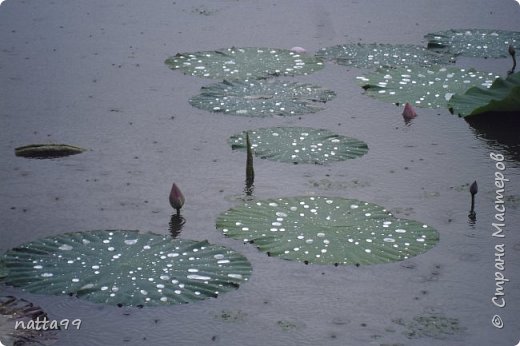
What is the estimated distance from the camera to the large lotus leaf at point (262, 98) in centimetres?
554

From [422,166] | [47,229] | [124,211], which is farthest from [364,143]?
[47,229]

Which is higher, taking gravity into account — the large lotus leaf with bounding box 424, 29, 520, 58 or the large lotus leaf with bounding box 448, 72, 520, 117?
the large lotus leaf with bounding box 424, 29, 520, 58

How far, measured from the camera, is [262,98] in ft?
18.6

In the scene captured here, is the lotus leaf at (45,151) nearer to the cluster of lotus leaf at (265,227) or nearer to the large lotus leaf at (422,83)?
the cluster of lotus leaf at (265,227)

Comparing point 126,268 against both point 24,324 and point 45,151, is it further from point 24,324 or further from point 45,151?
point 45,151

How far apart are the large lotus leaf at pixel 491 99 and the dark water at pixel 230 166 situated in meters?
0.08

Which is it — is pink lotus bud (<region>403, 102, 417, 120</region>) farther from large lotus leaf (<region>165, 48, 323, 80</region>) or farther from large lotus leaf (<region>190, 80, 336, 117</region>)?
large lotus leaf (<region>165, 48, 323, 80</region>)

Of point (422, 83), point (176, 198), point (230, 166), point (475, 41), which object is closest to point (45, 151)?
point (230, 166)

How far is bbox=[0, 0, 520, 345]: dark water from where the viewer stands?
352 centimetres

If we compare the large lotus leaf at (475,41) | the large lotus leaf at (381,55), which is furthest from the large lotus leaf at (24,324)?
the large lotus leaf at (475,41)

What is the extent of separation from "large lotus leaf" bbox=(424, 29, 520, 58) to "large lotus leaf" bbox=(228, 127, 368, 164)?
5.86ft

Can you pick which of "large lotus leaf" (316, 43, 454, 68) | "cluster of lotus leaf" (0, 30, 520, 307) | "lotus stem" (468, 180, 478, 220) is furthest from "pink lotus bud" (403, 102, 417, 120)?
"lotus stem" (468, 180, 478, 220)

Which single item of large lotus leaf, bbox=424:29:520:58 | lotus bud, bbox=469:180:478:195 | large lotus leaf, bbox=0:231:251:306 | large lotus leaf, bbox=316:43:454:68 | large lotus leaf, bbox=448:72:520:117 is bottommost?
large lotus leaf, bbox=0:231:251:306

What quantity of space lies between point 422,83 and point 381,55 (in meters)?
0.58
